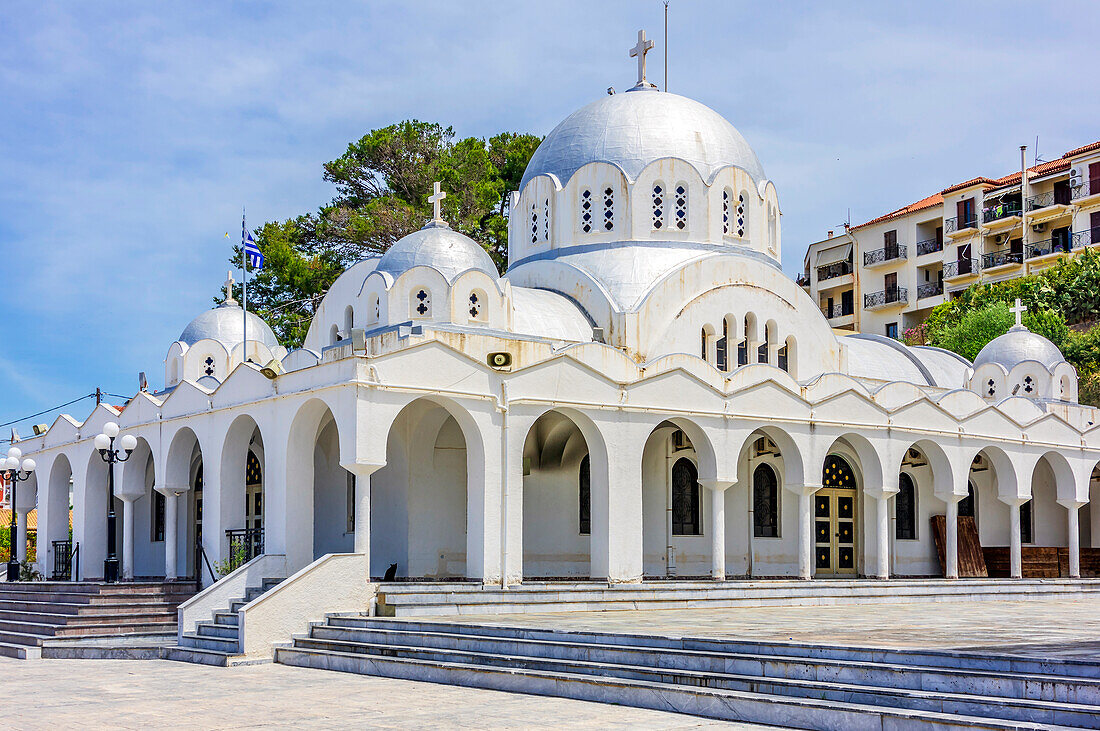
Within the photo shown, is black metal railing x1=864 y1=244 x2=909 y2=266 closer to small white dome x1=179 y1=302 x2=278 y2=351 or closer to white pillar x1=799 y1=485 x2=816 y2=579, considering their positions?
small white dome x1=179 y1=302 x2=278 y2=351

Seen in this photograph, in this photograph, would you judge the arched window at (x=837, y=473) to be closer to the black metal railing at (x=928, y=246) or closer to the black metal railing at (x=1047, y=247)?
the black metal railing at (x=1047, y=247)

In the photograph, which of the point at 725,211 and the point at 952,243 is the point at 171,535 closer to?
the point at 725,211

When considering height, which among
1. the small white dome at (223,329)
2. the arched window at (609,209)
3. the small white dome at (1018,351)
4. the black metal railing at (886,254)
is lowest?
the small white dome at (1018,351)

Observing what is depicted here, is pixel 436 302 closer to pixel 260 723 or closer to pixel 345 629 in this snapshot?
pixel 345 629

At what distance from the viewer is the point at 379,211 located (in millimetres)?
39531

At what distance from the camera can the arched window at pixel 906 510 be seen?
2695 cm

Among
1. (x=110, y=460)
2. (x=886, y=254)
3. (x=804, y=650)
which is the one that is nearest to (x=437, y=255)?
(x=110, y=460)

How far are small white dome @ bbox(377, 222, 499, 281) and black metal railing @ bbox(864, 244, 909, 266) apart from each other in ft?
122

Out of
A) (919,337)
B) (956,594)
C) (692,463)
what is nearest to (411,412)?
(692,463)

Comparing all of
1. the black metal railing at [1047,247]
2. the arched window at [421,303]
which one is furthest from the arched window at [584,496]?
the black metal railing at [1047,247]

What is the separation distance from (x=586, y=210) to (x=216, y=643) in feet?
42.7

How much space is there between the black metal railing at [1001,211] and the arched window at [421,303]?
37.4 metres

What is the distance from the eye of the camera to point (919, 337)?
49.5 metres

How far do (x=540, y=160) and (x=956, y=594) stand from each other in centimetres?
1254
